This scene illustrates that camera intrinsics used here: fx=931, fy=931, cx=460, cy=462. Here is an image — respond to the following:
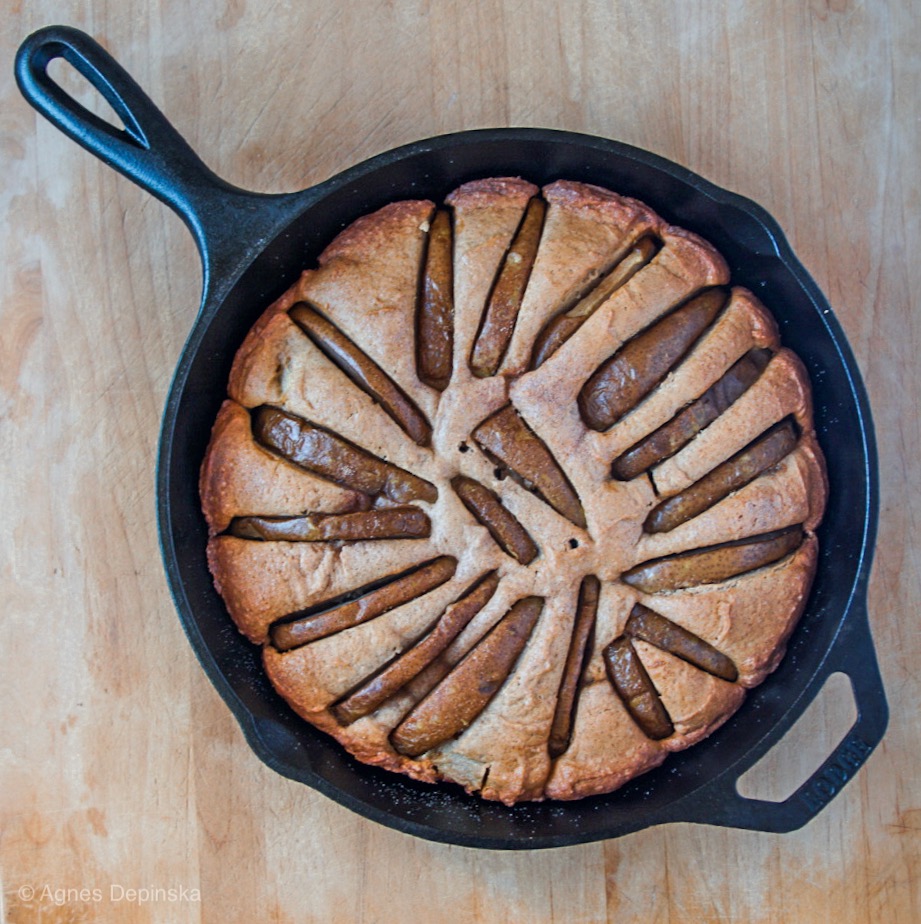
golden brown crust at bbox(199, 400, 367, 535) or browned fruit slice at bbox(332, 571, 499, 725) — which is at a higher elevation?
golden brown crust at bbox(199, 400, 367, 535)

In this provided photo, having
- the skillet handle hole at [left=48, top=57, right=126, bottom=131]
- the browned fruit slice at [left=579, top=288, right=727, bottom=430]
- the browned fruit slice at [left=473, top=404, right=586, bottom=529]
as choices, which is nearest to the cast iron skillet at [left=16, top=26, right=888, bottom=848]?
the browned fruit slice at [left=579, top=288, right=727, bottom=430]


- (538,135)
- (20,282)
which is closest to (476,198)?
(538,135)

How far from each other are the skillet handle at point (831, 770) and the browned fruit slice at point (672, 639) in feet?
0.77

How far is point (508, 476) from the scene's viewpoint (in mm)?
2135

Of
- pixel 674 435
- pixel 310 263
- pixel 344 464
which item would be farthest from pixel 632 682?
pixel 310 263

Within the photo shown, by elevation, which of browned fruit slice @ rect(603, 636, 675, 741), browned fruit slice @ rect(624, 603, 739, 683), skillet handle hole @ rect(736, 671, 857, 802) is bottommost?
skillet handle hole @ rect(736, 671, 857, 802)

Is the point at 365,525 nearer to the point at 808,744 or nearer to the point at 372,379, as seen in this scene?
the point at 372,379

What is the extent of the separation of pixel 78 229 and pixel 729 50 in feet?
5.86

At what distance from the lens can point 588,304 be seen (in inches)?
85.6

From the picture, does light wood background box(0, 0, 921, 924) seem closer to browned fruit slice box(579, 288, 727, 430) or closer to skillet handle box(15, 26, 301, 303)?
skillet handle box(15, 26, 301, 303)

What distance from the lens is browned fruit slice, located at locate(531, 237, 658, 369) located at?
2.14 metres

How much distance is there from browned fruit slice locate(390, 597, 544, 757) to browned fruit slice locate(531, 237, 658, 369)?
583mm

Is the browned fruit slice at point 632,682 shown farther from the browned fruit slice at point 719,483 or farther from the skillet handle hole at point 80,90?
the skillet handle hole at point 80,90

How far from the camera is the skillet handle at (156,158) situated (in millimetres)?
2010
